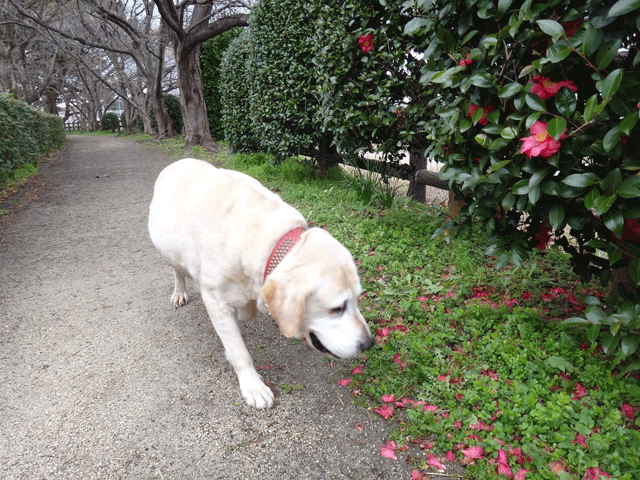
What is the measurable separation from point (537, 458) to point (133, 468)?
86.9 inches

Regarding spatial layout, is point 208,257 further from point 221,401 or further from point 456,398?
point 456,398

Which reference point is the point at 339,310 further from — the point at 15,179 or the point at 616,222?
the point at 15,179

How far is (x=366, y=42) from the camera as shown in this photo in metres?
4.56

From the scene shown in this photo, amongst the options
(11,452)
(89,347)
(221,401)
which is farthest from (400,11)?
(11,452)

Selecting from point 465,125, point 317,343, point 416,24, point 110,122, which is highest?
point 110,122

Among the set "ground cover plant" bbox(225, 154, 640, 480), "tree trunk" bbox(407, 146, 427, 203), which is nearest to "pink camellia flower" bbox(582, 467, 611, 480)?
"ground cover plant" bbox(225, 154, 640, 480)

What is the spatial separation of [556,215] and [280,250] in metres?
1.53

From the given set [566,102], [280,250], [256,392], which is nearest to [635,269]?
[566,102]

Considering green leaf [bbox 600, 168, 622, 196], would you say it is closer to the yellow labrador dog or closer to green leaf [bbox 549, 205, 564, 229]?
green leaf [bbox 549, 205, 564, 229]

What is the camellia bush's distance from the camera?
5.53 feet

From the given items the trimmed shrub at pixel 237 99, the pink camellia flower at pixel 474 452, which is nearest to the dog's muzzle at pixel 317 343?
the pink camellia flower at pixel 474 452

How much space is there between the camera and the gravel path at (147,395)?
2.24 m

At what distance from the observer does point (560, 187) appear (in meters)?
1.99

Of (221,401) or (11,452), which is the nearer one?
(11,452)
